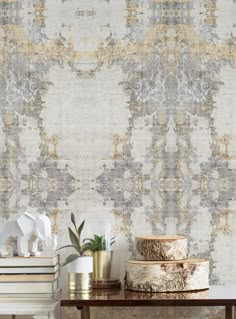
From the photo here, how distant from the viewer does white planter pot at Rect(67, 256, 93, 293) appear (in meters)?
2.54

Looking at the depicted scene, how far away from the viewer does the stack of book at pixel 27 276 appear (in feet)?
8.19

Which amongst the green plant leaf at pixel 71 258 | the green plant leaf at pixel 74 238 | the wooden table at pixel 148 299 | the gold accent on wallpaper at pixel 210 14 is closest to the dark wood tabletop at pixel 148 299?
the wooden table at pixel 148 299

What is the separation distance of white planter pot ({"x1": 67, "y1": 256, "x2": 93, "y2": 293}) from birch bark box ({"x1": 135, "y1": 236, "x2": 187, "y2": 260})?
19cm

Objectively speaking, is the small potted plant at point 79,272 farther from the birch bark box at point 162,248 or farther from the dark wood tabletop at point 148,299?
the birch bark box at point 162,248

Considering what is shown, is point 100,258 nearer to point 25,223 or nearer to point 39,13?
point 25,223

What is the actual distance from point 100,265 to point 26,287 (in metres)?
0.30

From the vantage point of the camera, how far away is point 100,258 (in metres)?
2.67

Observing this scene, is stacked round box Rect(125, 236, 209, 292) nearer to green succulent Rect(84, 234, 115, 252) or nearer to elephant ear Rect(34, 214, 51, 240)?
green succulent Rect(84, 234, 115, 252)

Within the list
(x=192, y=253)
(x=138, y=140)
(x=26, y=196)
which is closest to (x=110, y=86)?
(x=138, y=140)

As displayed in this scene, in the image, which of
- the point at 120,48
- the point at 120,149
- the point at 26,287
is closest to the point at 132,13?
the point at 120,48

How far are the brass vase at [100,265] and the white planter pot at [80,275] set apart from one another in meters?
0.11

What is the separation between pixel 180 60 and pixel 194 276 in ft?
2.71

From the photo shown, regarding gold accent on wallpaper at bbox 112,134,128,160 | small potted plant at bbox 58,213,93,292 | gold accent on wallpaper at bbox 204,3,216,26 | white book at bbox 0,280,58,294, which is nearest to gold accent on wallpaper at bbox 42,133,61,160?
gold accent on wallpaper at bbox 112,134,128,160

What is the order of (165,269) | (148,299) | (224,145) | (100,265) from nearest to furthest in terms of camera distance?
(148,299), (165,269), (100,265), (224,145)
